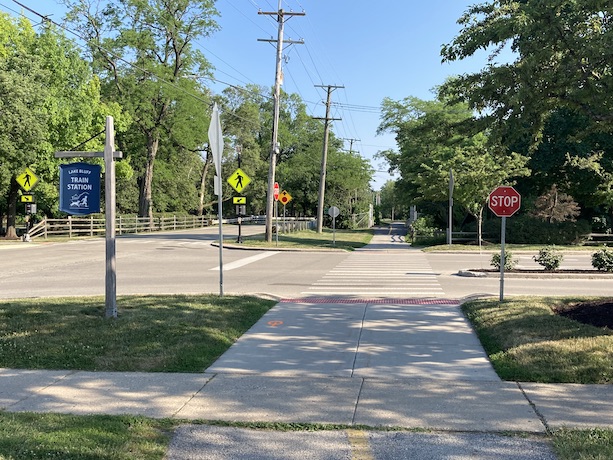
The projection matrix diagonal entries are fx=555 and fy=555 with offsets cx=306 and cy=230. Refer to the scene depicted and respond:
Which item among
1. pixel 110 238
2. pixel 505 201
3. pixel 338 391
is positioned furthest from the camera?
pixel 505 201

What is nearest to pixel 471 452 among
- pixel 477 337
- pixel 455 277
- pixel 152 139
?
pixel 477 337

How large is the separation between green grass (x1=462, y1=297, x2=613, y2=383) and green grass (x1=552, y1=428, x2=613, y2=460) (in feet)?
5.26

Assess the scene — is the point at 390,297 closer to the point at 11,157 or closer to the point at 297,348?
the point at 297,348

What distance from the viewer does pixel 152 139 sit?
1918 inches

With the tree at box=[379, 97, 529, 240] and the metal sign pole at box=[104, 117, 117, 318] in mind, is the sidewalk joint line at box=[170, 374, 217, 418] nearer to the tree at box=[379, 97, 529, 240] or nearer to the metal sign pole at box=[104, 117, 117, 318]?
the metal sign pole at box=[104, 117, 117, 318]

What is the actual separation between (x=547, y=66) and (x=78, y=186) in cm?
743

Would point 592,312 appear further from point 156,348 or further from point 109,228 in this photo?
point 109,228

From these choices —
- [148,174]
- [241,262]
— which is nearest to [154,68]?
[148,174]

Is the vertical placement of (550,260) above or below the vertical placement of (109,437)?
above

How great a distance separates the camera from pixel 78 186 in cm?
862

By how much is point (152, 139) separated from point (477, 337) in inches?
1758

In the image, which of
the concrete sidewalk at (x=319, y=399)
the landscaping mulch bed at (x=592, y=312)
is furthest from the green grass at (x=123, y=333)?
the landscaping mulch bed at (x=592, y=312)

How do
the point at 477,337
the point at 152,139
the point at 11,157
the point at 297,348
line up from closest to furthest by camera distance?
the point at 297,348, the point at 477,337, the point at 11,157, the point at 152,139

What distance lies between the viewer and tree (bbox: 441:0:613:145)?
762 centimetres
